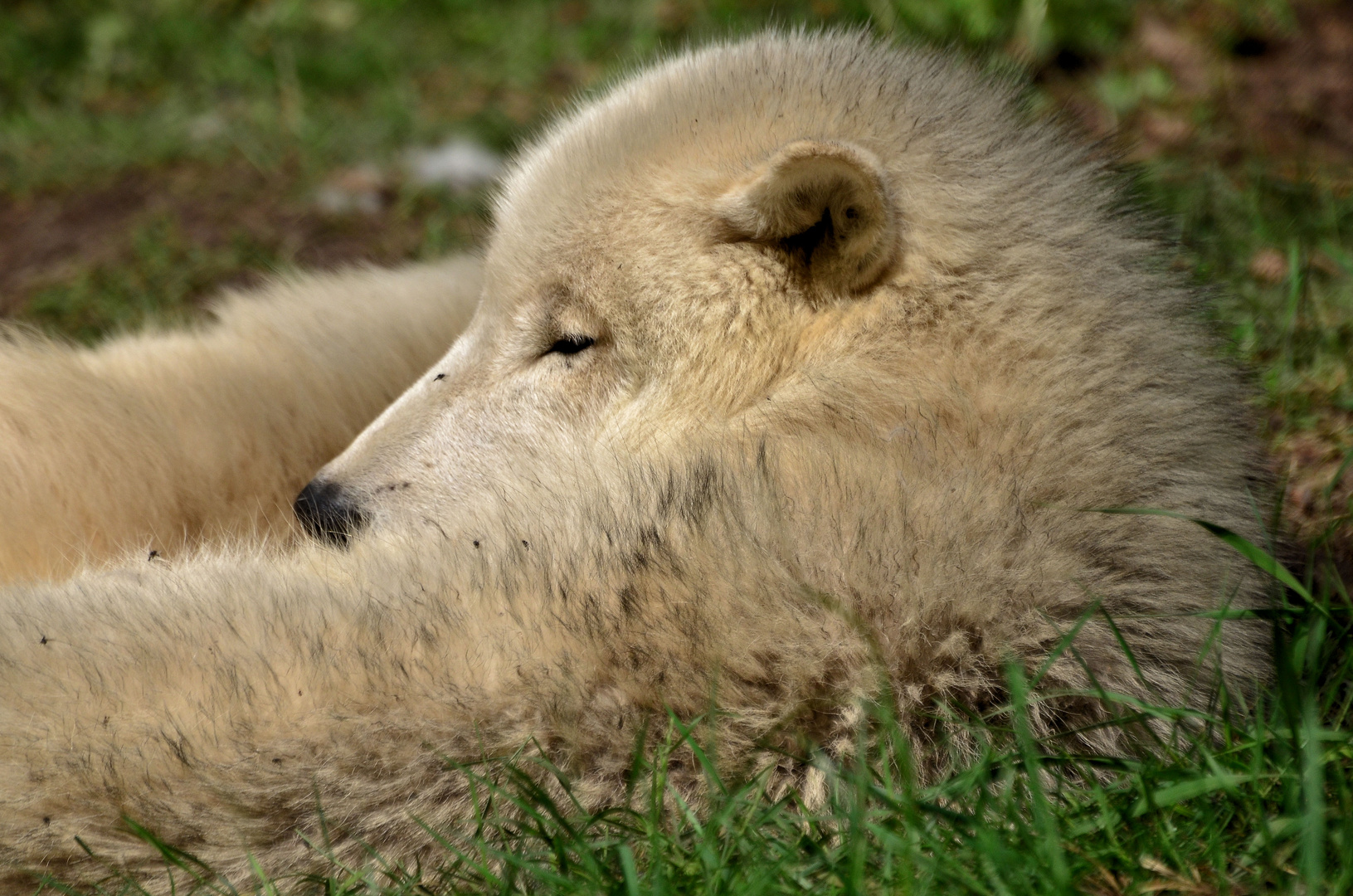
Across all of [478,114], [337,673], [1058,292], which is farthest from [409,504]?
[478,114]

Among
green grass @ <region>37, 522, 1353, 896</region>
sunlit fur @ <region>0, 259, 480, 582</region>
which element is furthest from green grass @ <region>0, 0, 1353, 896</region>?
sunlit fur @ <region>0, 259, 480, 582</region>

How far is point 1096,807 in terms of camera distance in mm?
1965

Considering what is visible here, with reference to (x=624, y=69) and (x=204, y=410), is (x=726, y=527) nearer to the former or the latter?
(x=204, y=410)

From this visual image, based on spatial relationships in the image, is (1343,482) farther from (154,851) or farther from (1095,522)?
(154,851)

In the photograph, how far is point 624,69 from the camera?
3.65m

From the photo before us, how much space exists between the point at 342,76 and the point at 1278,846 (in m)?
6.52

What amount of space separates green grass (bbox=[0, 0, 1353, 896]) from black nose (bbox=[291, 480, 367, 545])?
0.87 meters

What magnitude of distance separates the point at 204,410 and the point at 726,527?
1437 millimetres

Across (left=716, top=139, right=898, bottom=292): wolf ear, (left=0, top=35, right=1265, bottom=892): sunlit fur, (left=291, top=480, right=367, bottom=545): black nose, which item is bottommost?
(left=291, top=480, right=367, bottom=545): black nose

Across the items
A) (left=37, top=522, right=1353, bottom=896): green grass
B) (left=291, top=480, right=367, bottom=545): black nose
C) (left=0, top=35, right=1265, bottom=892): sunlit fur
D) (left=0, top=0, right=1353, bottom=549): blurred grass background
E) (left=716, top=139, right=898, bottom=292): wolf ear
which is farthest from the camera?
(left=0, top=0, right=1353, bottom=549): blurred grass background

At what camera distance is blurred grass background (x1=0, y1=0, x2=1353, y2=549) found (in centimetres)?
408

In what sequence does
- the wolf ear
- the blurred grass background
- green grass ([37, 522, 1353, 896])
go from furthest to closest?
the blurred grass background → the wolf ear → green grass ([37, 522, 1353, 896])

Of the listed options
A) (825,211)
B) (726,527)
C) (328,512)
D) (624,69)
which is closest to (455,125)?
(624,69)

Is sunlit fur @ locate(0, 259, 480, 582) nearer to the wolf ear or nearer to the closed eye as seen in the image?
the closed eye
